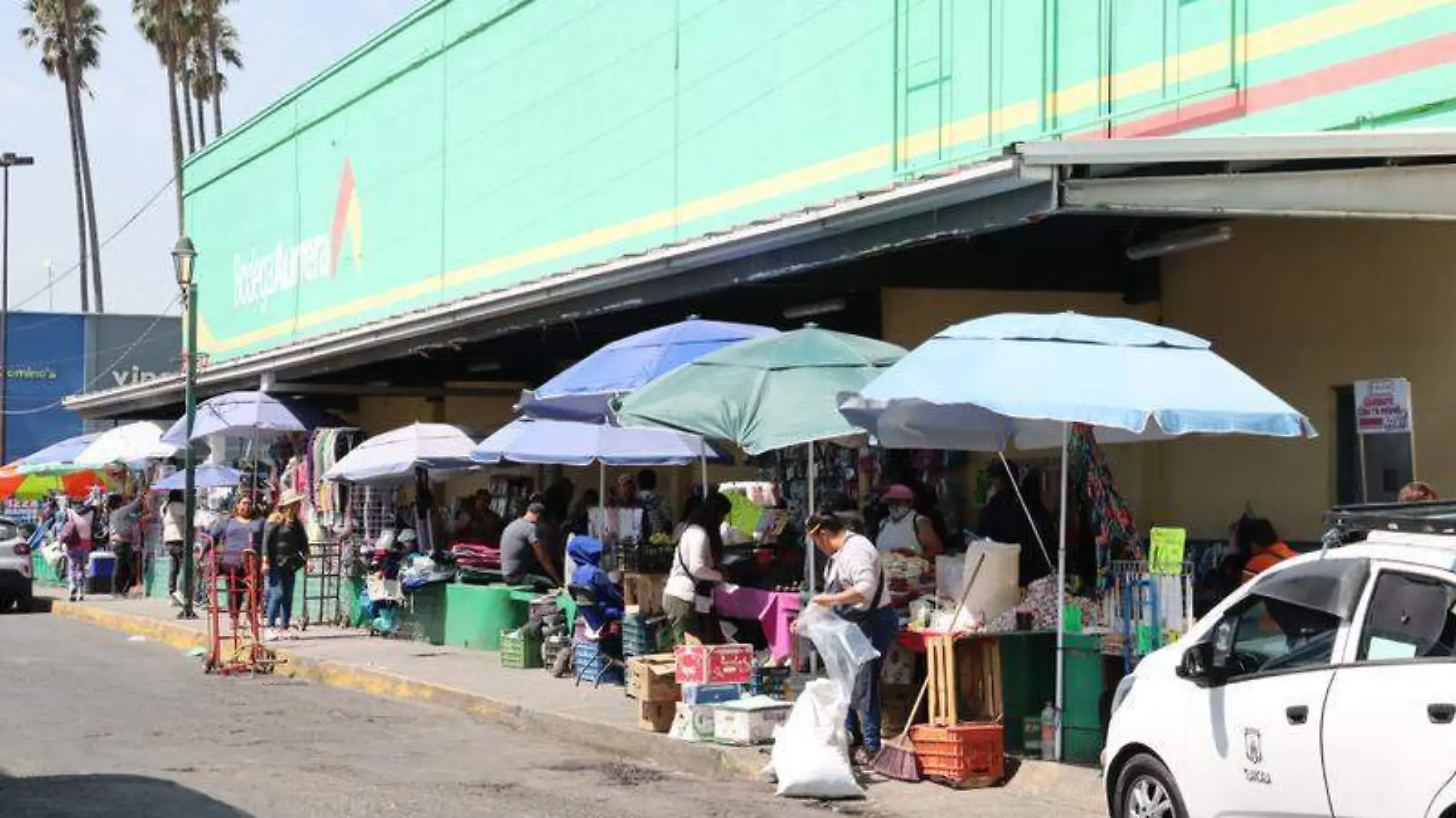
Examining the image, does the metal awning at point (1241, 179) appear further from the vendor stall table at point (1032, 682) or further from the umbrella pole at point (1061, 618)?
the vendor stall table at point (1032, 682)

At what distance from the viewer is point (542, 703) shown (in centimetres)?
1572

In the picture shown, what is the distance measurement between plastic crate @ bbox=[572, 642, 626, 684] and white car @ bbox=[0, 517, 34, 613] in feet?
56.7

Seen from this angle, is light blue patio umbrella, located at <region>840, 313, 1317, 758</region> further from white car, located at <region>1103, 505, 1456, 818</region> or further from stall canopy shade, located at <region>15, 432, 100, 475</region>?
stall canopy shade, located at <region>15, 432, 100, 475</region>

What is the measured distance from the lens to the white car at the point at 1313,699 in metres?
7.19

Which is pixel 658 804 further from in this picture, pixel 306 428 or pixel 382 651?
pixel 306 428

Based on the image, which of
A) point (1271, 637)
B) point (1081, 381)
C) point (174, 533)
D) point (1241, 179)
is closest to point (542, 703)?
point (1081, 381)

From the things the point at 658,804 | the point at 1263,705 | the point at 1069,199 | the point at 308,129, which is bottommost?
the point at 658,804

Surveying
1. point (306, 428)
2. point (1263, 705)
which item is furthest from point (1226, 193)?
point (306, 428)

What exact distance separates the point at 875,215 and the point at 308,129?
23.9 metres

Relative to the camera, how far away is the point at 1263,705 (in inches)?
317

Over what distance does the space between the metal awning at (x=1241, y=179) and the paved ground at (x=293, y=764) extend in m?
3.95

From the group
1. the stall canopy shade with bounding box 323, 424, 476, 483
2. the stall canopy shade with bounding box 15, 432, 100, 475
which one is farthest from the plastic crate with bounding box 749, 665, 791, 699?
the stall canopy shade with bounding box 15, 432, 100, 475

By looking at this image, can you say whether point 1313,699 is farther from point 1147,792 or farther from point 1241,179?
point 1241,179

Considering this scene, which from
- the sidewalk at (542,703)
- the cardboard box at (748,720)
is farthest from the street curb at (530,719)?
the cardboard box at (748,720)
